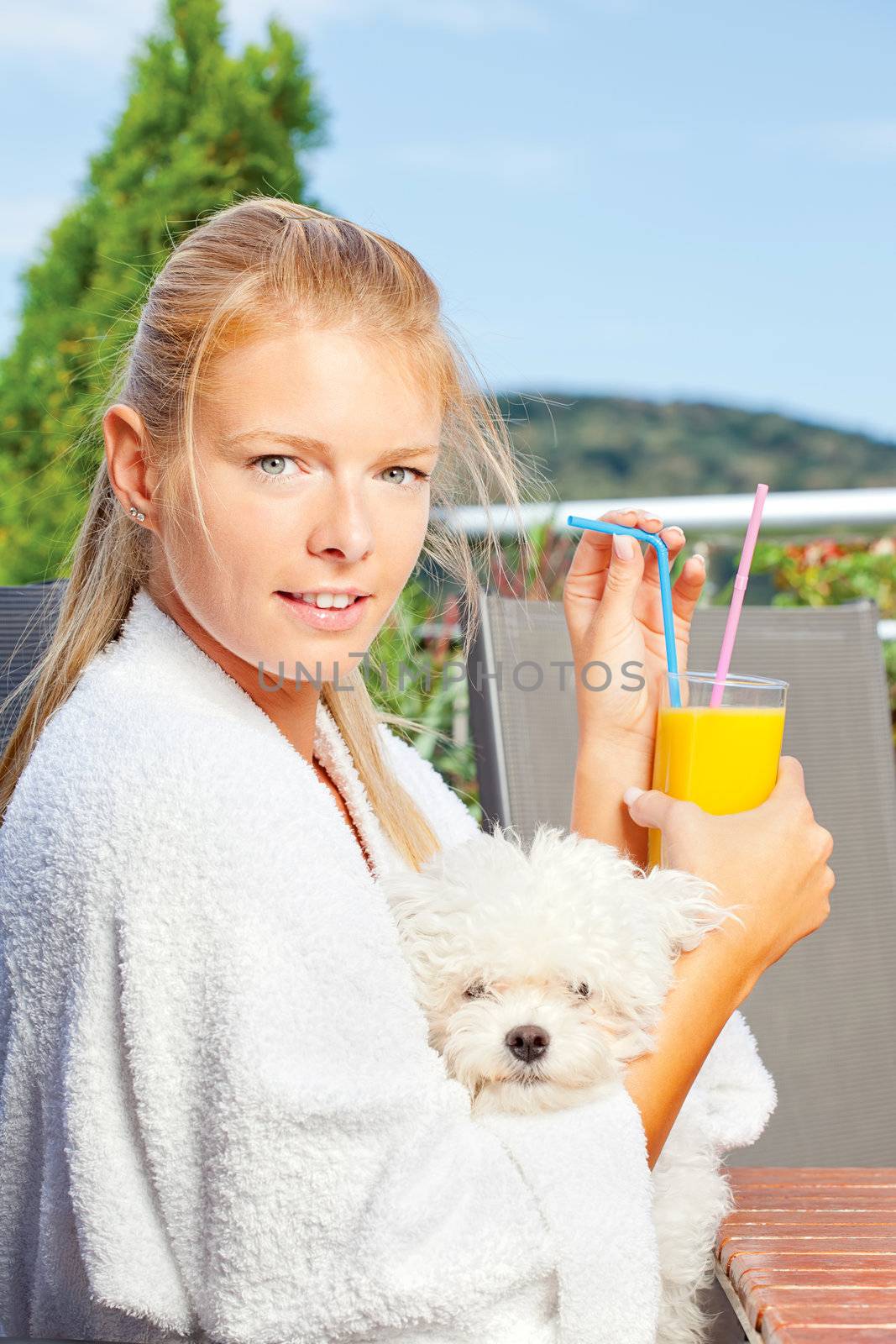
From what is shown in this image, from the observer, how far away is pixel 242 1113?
101 cm

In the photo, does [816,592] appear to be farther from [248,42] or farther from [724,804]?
[248,42]

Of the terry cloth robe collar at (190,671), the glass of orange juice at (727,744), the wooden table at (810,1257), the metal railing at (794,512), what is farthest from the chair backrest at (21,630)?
the metal railing at (794,512)

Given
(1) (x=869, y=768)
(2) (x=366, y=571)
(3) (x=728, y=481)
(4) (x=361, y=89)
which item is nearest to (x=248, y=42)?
(1) (x=869, y=768)

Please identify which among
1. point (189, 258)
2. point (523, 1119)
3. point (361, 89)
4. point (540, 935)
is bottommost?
point (523, 1119)

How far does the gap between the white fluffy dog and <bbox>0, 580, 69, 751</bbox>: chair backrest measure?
808 mm

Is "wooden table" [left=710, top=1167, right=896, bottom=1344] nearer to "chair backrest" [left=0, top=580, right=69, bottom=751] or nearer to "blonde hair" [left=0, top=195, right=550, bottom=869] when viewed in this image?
"blonde hair" [left=0, top=195, right=550, bottom=869]

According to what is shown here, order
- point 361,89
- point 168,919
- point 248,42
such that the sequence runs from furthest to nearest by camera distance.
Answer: point 361,89 < point 248,42 < point 168,919

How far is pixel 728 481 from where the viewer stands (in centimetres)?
1920

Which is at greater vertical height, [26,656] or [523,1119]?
[26,656]

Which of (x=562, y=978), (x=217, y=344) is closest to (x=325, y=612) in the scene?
→ (x=217, y=344)

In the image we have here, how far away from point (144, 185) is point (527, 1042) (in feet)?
27.9

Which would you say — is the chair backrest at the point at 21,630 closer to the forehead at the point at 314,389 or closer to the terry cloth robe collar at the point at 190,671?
the terry cloth robe collar at the point at 190,671

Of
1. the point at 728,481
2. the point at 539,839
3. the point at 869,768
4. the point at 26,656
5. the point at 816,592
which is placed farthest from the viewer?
the point at 728,481

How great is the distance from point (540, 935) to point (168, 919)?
40 cm
